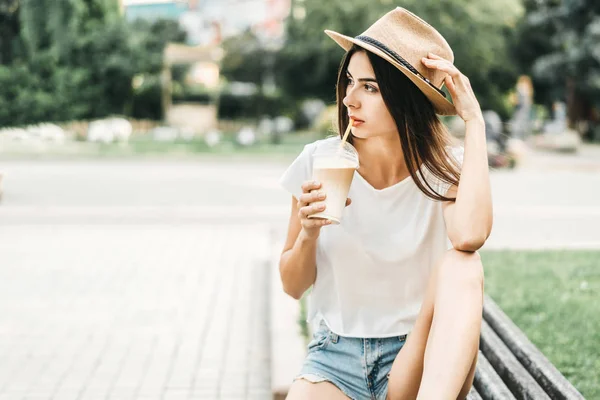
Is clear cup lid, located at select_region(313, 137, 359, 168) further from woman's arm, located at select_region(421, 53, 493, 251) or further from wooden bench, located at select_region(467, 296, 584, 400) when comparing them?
wooden bench, located at select_region(467, 296, 584, 400)

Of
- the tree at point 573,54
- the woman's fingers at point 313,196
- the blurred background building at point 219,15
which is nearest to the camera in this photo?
the woman's fingers at point 313,196

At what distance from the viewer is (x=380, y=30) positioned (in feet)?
8.22

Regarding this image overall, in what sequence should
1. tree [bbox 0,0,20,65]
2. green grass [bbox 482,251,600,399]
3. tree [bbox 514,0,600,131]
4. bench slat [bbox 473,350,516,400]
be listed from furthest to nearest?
1. tree [bbox 0,0,20,65]
2. tree [bbox 514,0,600,131]
3. green grass [bbox 482,251,600,399]
4. bench slat [bbox 473,350,516,400]

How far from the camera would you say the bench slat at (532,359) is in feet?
8.20

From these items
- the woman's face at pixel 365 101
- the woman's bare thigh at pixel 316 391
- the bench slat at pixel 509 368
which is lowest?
the bench slat at pixel 509 368

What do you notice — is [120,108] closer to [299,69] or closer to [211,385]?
[299,69]

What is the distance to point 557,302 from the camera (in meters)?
4.79

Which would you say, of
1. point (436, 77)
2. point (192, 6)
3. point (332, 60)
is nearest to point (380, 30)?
point (436, 77)

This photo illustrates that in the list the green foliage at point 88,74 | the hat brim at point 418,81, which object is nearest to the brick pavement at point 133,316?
the hat brim at point 418,81

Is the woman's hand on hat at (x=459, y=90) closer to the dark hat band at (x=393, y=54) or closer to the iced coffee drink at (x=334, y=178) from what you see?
the dark hat band at (x=393, y=54)

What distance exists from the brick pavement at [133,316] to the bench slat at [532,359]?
3.91 ft

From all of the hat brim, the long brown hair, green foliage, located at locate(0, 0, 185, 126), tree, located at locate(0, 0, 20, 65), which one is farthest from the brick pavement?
green foliage, located at locate(0, 0, 185, 126)

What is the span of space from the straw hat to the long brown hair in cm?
5

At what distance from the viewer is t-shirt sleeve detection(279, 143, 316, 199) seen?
2.68 meters
